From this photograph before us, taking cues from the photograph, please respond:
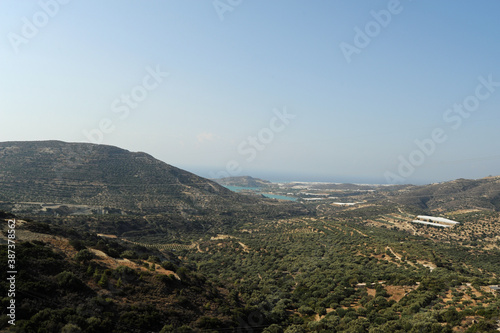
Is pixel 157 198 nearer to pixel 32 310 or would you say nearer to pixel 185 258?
pixel 185 258

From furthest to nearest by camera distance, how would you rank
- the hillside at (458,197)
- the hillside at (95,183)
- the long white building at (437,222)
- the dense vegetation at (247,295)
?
the hillside at (458,197), the hillside at (95,183), the long white building at (437,222), the dense vegetation at (247,295)

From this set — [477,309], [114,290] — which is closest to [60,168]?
[114,290]

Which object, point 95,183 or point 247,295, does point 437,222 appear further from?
point 95,183

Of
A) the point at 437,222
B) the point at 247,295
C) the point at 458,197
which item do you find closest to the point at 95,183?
the point at 247,295

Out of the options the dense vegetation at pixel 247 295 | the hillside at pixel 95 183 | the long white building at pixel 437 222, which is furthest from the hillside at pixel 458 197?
the dense vegetation at pixel 247 295

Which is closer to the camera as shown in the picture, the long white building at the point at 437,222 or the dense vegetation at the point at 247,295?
the dense vegetation at the point at 247,295

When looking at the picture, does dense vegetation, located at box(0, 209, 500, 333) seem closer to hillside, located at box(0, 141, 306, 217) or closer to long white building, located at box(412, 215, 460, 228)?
long white building, located at box(412, 215, 460, 228)

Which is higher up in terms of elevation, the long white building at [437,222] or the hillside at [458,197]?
the hillside at [458,197]

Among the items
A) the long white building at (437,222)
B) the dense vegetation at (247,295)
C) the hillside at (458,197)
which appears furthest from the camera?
the hillside at (458,197)

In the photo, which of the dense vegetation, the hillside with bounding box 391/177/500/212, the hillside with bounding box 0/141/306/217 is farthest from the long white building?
the hillside with bounding box 0/141/306/217

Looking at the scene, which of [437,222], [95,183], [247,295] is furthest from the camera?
[95,183]

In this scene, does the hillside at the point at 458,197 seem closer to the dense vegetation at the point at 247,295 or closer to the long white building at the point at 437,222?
the long white building at the point at 437,222
